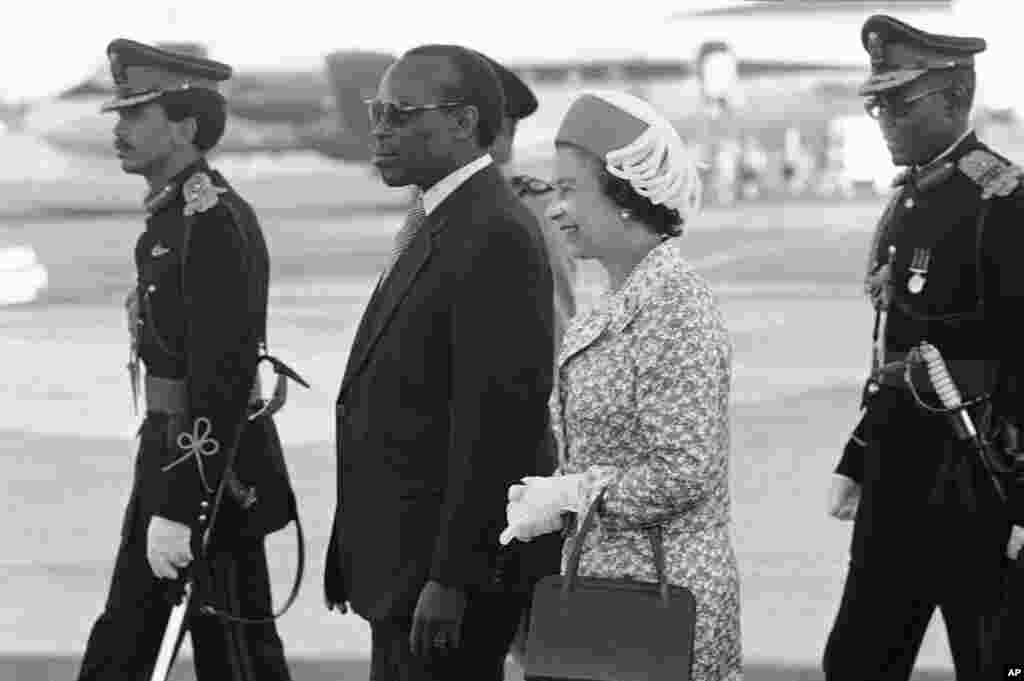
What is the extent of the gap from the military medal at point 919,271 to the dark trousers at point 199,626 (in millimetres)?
1651

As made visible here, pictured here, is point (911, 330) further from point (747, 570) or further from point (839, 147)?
point (839, 147)

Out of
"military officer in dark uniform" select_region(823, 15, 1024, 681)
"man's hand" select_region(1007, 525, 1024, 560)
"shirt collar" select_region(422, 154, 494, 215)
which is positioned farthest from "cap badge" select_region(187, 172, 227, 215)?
"man's hand" select_region(1007, 525, 1024, 560)

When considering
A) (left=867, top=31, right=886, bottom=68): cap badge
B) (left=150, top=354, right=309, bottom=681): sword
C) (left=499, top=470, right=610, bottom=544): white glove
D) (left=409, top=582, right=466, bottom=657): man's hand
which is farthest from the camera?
(left=867, top=31, right=886, bottom=68): cap badge

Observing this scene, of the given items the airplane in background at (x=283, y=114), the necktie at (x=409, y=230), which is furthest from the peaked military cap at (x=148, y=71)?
the airplane in background at (x=283, y=114)

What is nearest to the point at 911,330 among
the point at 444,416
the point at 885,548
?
the point at 885,548

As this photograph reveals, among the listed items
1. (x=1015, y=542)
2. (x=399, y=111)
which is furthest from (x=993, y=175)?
(x=399, y=111)

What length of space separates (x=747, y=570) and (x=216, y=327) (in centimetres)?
368

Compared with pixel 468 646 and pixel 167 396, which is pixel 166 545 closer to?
pixel 167 396

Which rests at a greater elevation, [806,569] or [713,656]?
[713,656]

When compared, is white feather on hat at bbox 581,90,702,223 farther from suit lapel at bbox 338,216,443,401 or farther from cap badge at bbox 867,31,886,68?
cap badge at bbox 867,31,886,68

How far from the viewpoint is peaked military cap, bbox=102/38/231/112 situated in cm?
530

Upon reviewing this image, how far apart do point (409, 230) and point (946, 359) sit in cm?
142

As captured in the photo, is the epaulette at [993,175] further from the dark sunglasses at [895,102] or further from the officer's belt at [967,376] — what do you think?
the officer's belt at [967,376]

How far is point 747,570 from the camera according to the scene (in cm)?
824
